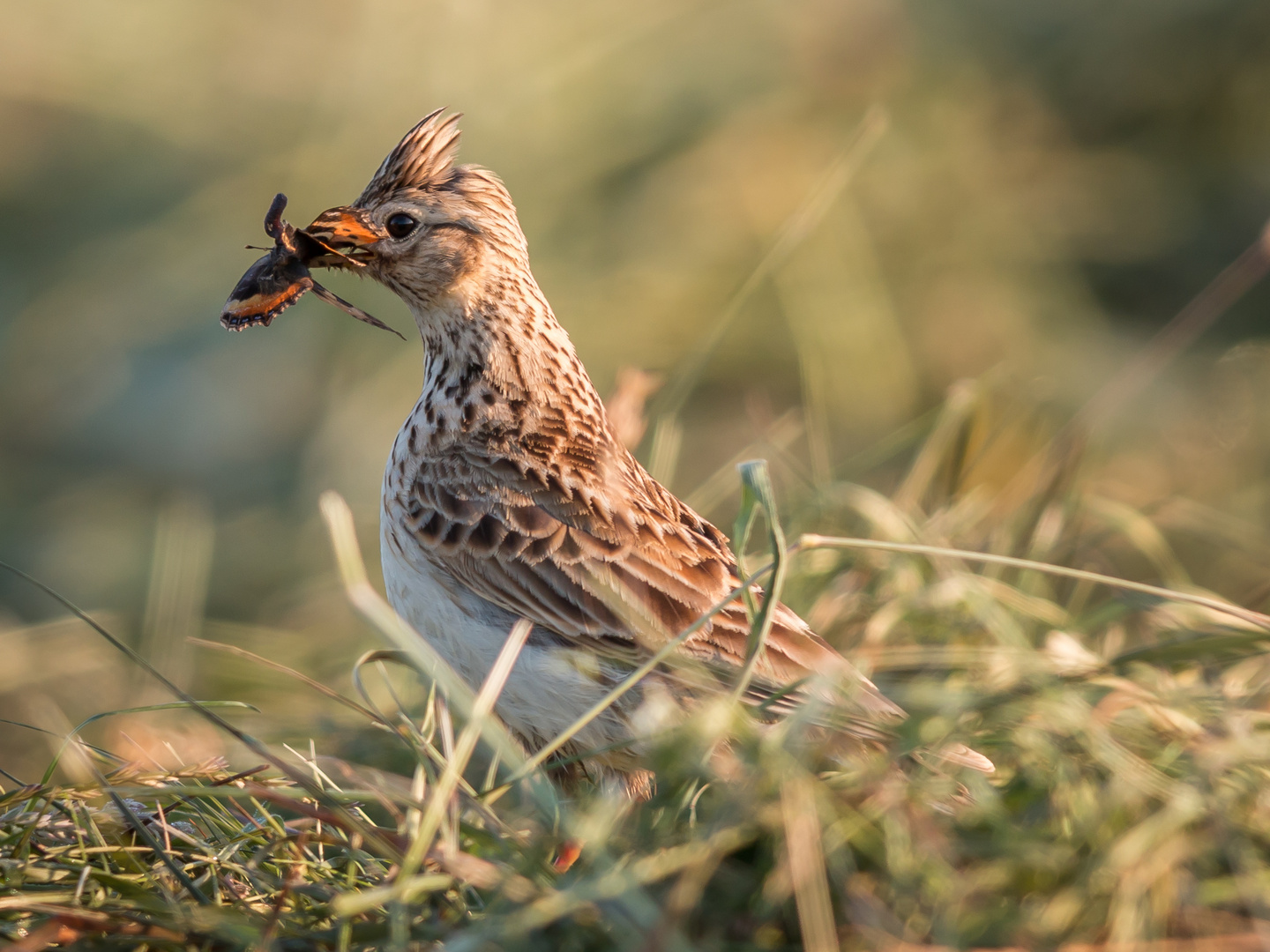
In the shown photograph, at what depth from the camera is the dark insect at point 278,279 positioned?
3859 millimetres

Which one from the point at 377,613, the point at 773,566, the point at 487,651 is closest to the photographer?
the point at 377,613

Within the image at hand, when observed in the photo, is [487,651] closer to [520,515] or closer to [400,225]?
[520,515]

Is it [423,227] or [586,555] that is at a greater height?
[423,227]

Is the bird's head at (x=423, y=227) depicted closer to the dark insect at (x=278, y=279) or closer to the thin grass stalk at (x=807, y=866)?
the dark insect at (x=278, y=279)

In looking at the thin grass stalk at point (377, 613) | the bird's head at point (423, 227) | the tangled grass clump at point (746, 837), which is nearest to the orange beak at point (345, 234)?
the bird's head at point (423, 227)

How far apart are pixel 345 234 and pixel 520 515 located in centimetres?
109

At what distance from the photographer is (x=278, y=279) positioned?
12.8 ft

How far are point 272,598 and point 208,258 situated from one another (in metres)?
2.36

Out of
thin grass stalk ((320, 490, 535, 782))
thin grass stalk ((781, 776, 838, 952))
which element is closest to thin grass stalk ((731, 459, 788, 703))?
thin grass stalk ((781, 776, 838, 952))

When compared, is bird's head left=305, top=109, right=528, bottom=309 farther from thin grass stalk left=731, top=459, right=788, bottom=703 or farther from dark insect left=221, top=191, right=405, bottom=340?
thin grass stalk left=731, top=459, right=788, bottom=703

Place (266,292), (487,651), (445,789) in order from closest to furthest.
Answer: (445,789) < (487,651) < (266,292)

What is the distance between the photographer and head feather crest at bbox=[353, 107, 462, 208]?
13.3ft

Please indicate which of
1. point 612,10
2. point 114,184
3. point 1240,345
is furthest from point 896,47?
point 114,184

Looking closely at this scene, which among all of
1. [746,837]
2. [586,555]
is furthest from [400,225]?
[746,837]
